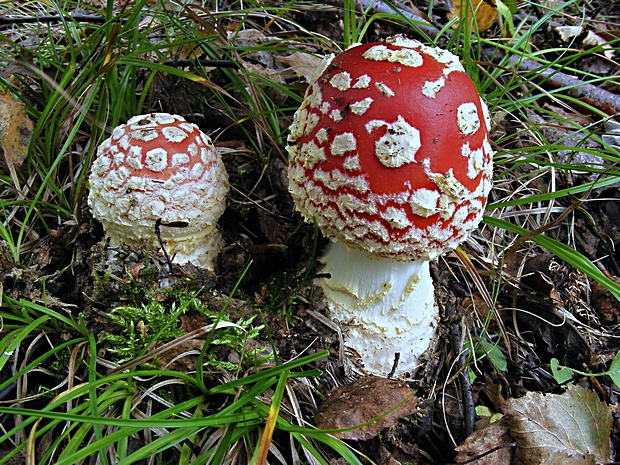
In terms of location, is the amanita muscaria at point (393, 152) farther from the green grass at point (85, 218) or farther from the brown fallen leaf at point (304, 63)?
the brown fallen leaf at point (304, 63)

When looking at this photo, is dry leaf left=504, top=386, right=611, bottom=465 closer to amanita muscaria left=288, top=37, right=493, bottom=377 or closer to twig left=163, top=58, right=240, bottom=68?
amanita muscaria left=288, top=37, right=493, bottom=377

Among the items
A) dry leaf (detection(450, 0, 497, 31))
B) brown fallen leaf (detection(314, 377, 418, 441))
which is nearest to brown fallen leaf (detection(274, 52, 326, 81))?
dry leaf (detection(450, 0, 497, 31))

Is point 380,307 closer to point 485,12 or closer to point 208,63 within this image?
point 208,63

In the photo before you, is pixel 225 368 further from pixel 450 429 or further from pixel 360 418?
pixel 450 429

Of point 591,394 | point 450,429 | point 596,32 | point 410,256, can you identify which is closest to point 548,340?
point 591,394

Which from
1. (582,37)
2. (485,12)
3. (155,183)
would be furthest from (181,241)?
(582,37)

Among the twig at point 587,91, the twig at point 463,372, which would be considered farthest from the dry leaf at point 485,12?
the twig at point 463,372
